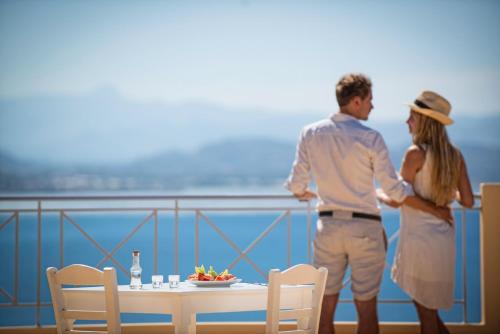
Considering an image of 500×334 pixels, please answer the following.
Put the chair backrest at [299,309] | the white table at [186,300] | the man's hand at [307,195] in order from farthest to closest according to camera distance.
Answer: the man's hand at [307,195]
the white table at [186,300]
the chair backrest at [299,309]

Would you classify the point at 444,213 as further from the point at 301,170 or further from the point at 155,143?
the point at 155,143

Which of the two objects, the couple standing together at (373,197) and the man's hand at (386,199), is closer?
the couple standing together at (373,197)

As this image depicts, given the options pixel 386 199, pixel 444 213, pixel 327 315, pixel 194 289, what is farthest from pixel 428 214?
pixel 194 289

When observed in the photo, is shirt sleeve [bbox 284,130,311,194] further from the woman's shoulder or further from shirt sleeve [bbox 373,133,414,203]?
the woman's shoulder

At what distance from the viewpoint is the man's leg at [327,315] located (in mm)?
3486

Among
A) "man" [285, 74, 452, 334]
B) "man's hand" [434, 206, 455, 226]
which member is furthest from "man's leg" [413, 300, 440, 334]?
"man's hand" [434, 206, 455, 226]

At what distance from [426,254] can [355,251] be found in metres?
0.36

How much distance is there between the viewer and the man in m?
3.43

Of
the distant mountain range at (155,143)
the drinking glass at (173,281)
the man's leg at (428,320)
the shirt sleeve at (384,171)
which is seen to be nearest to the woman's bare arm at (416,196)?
the shirt sleeve at (384,171)

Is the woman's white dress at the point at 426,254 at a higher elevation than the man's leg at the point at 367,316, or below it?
higher

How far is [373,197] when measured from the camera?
3471 millimetres

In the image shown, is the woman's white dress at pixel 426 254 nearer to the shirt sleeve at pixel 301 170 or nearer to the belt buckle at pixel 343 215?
the belt buckle at pixel 343 215

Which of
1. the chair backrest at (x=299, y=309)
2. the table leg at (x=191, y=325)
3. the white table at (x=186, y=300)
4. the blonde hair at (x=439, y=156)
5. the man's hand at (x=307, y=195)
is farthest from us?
the man's hand at (x=307, y=195)

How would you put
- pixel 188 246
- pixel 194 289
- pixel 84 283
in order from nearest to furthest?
pixel 84 283
pixel 194 289
pixel 188 246
